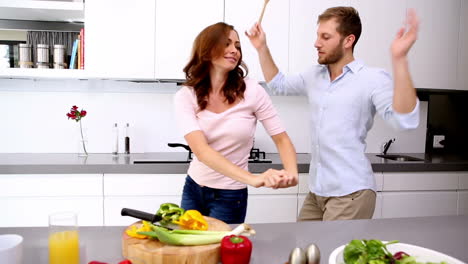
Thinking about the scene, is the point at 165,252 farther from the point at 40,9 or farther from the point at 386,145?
the point at 386,145

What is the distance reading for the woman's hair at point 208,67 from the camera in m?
1.63

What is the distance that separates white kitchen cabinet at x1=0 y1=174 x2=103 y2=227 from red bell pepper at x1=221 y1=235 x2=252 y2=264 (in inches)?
64.2

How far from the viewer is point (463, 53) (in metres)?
3.03

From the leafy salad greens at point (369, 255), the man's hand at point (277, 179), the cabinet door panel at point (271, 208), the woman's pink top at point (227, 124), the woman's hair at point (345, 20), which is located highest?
the woman's hair at point (345, 20)

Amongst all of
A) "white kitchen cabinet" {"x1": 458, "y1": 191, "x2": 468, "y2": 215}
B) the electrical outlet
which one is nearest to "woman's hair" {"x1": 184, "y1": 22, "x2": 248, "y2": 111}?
"white kitchen cabinet" {"x1": 458, "y1": 191, "x2": 468, "y2": 215}

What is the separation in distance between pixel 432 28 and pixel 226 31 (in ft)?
6.70

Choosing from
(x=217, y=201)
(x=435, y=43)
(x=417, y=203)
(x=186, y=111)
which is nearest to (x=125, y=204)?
(x=217, y=201)

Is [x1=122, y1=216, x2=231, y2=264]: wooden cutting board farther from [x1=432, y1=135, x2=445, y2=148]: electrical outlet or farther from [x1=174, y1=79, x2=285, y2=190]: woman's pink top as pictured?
[x1=432, y1=135, x2=445, y2=148]: electrical outlet

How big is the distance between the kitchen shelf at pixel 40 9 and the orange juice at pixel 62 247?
198 centimetres

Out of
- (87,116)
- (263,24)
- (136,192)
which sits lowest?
(136,192)

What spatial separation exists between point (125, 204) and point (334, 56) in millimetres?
1510

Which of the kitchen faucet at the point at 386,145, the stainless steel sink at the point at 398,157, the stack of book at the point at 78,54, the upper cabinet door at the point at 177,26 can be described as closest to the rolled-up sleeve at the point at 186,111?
the upper cabinet door at the point at 177,26

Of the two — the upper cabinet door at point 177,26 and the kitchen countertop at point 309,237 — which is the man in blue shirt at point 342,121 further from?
the upper cabinet door at point 177,26

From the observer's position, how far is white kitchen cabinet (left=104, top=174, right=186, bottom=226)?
2.43 metres
